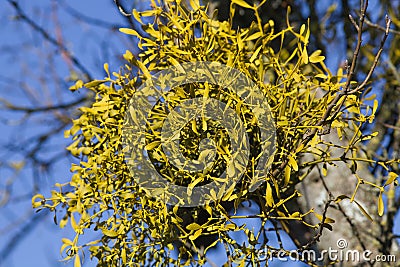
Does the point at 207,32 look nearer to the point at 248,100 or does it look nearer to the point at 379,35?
the point at 248,100

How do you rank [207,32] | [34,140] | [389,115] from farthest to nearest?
1. [34,140]
2. [389,115]
3. [207,32]

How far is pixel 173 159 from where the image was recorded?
0.78m

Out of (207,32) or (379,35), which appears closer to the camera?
(207,32)

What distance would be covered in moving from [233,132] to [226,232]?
0.44ft

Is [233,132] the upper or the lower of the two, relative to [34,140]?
lower

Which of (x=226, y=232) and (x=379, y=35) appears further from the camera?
(x=379, y=35)

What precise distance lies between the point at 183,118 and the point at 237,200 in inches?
5.3

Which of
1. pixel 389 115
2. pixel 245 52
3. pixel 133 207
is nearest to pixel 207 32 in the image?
pixel 245 52

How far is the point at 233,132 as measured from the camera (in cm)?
74

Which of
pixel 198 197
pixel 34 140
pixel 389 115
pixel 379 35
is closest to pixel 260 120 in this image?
pixel 198 197

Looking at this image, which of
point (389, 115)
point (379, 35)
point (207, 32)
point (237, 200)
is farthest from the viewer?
point (379, 35)

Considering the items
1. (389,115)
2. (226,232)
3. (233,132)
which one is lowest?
(226,232)

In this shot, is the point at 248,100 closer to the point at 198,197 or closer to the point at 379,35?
the point at 198,197

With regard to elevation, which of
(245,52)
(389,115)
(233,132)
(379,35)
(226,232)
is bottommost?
(226,232)
